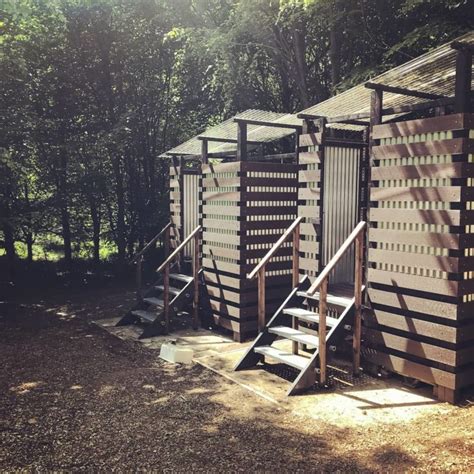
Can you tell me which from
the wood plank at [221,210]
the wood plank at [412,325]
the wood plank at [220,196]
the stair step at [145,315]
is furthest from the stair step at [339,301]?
the stair step at [145,315]

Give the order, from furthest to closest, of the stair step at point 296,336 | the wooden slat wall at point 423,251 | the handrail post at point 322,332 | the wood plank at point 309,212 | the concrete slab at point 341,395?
1. the wood plank at point 309,212
2. the stair step at point 296,336
3. the handrail post at point 322,332
4. the wooden slat wall at point 423,251
5. the concrete slab at point 341,395

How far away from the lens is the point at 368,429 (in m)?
4.98

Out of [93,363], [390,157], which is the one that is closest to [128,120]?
[93,363]

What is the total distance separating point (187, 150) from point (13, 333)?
5.09m

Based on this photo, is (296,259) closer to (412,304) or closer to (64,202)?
(412,304)

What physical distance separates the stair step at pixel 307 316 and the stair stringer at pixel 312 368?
0.11 metres

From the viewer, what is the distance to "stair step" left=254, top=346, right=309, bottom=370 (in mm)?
6291

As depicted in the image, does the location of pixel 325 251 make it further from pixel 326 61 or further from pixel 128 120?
pixel 326 61

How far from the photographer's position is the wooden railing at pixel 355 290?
6.16m

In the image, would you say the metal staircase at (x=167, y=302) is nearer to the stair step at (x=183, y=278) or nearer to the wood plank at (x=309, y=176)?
the stair step at (x=183, y=278)

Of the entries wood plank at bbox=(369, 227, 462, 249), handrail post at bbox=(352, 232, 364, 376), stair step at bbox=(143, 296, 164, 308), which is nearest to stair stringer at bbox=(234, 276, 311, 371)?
handrail post at bbox=(352, 232, 364, 376)

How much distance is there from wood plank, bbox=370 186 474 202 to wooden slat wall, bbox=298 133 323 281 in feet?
3.90

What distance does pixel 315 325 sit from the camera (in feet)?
24.8

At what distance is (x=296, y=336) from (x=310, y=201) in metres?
2.13
